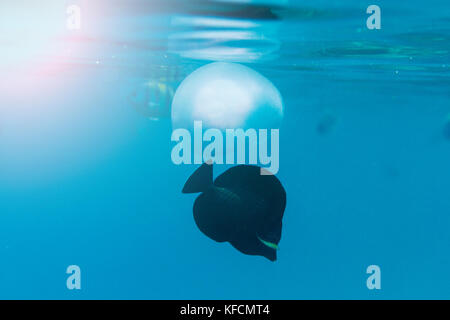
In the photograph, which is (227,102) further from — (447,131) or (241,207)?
(447,131)

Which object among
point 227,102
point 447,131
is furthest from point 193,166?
point 447,131

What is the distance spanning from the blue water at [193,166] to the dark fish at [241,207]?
2.33 m

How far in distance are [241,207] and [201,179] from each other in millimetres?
787

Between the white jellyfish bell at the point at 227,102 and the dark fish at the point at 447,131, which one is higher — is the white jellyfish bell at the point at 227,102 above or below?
below

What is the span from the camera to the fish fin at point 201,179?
618 centimetres

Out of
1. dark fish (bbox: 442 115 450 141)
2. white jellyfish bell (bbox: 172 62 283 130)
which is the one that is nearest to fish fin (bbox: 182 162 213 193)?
white jellyfish bell (bbox: 172 62 283 130)

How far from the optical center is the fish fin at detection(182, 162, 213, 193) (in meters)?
6.18

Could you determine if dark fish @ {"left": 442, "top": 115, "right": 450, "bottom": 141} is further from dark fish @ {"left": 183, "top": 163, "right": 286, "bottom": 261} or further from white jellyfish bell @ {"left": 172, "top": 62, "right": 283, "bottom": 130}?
dark fish @ {"left": 183, "top": 163, "right": 286, "bottom": 261}

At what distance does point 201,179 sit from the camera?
6.21 m

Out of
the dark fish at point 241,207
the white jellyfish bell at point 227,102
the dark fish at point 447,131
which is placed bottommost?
the dark fish at point 241,207

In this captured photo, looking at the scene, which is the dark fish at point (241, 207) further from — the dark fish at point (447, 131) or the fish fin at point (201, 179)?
the dark fish at point (447, 131)

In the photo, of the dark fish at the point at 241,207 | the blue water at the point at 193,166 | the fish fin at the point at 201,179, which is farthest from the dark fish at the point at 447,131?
the fish fin at the point at 201,179

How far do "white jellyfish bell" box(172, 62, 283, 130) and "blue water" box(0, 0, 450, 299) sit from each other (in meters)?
0.71

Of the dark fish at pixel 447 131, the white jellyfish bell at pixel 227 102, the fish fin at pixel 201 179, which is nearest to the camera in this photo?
the fish fin at pixel 201 179
